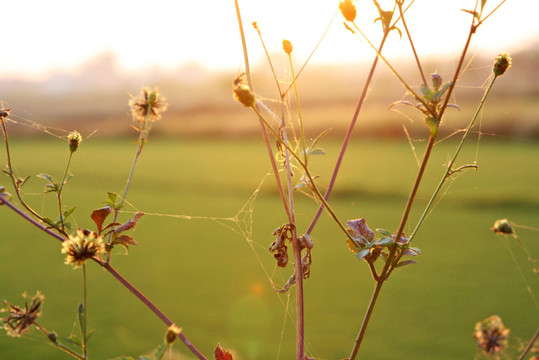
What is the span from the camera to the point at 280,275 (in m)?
1.70

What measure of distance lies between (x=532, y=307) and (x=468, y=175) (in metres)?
1.91

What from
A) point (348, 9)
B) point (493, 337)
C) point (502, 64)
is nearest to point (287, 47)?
point (348, 9)

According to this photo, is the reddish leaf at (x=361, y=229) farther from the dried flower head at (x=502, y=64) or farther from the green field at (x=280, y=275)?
the green field at (x=280, y=275)

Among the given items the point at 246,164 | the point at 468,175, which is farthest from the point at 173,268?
the point at 246,164

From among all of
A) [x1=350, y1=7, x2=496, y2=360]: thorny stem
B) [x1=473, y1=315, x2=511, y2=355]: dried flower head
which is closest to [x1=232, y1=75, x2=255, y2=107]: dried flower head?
[x1=350, y1=7, x2=496, y2=360]: thorny stem

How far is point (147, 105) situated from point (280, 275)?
3.81ft

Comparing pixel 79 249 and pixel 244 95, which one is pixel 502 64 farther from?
pixel 79 249

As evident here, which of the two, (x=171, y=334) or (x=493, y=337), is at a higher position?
(x=493, y=337)

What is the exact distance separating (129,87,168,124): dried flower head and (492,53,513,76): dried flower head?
0.37 meters

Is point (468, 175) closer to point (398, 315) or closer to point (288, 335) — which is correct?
point (398, 315)

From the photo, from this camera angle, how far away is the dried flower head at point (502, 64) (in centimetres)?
45

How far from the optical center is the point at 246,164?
4992mm

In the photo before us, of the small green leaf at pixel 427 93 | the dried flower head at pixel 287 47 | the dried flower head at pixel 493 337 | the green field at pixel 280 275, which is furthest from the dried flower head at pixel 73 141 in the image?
the dried flower head at pixel 493 337

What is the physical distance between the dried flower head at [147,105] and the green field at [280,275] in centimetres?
16
